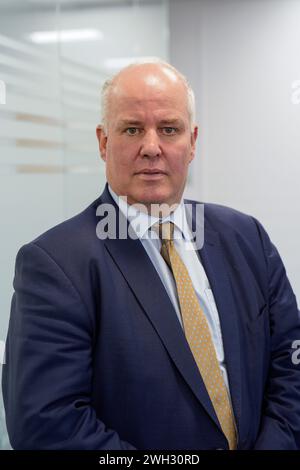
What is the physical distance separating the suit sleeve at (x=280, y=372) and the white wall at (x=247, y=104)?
1.24 metres

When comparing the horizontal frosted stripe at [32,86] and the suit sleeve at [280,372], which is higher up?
the horizontal frosted stripe at [32,86]

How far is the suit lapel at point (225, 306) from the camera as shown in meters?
1.12

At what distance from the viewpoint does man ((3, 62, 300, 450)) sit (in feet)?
3.26

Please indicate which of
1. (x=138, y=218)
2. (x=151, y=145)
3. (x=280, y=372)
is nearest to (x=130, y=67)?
(x=151, y=145)

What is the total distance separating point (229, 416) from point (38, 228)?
30.1 inches

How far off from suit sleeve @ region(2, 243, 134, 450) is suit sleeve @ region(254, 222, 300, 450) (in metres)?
0.34

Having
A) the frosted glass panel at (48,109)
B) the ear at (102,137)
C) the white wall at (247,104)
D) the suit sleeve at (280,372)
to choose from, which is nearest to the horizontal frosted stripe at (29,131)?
the frosted glass panel at (48,109)

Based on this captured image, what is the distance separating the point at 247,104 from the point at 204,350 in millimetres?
1708

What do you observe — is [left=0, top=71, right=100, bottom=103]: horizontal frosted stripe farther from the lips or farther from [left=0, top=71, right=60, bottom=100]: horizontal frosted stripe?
the lips

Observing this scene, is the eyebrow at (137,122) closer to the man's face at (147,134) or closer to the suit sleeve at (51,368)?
the man's face at (147,134)

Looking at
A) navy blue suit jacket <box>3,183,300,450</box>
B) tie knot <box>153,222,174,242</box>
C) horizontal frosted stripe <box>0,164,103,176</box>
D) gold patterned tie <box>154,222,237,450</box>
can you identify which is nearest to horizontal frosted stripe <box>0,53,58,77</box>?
horizontal frosted stripe <box>0,164,103,176</box>

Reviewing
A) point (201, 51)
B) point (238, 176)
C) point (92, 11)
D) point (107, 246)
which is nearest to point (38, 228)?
point (107, 246)

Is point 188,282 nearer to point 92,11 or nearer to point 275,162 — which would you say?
point 92,11

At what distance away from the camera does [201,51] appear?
102 inches
